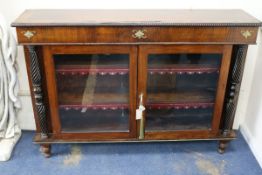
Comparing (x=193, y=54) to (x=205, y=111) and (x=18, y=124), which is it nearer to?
(x=205, y=111)

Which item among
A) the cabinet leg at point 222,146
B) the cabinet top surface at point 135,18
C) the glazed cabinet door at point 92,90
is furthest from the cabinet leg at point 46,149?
the cabinet leg at point 222,146

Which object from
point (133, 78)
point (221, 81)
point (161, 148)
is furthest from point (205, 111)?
point (133, 78)

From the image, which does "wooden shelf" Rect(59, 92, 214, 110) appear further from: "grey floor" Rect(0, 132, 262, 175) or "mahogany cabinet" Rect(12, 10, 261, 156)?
"grey floor" Rect(0, 132, 262, 175)

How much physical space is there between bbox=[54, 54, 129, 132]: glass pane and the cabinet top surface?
0.18 meters

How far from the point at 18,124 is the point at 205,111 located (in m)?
1.13

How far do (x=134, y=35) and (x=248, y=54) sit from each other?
30.2 inches

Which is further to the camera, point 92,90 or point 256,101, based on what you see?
point 256,101

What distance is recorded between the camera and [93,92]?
5.50ft

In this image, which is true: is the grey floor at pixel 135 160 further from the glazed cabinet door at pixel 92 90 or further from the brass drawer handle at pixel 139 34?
the brass drawer handle at pixel 139 34

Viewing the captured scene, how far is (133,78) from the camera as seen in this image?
1538 mm

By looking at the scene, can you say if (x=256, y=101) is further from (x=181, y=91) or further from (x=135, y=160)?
→ (x=135, y=160)

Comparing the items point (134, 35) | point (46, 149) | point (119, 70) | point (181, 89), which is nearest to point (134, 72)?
point (119, 70)

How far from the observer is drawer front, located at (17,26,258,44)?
1.39 m

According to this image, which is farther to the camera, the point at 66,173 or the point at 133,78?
the point at 66,173
